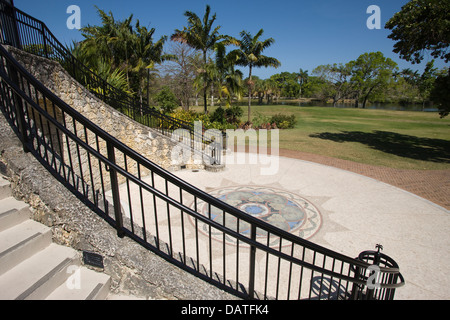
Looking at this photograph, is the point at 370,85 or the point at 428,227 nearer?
the point at 428,227

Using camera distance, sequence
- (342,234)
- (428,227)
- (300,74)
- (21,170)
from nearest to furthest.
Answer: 1. (21,170)
2. (342,234)
3. (428,227)
4. (300,74)

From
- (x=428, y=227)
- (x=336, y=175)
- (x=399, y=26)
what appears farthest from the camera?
(x=399, y=26)

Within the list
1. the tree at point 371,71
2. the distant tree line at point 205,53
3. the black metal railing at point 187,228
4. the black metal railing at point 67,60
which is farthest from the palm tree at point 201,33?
the tree at point 371,71

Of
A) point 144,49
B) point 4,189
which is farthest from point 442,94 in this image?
point 144,49

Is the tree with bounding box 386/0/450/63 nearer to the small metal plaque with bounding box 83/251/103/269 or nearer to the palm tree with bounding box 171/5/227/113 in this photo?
the palm tree with bounding box 171/5/227/113

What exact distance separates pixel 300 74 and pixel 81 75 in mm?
104763

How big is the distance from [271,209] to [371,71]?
A: 2562 inches

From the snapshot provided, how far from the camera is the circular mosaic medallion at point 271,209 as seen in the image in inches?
226

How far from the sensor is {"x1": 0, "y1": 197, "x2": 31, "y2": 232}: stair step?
231 cm

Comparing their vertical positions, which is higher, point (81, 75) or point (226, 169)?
point (81, 75)

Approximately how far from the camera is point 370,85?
57.2 meters

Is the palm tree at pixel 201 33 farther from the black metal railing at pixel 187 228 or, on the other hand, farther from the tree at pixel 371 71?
the tree at pixel 371 71

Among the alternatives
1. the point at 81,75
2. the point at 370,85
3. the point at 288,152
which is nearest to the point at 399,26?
the point at 288,152
